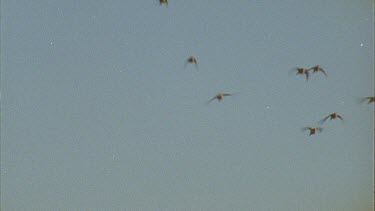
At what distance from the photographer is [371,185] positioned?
140 cm

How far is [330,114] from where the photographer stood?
1337 mm

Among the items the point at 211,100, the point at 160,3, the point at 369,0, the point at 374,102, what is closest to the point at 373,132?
the point at 374,102

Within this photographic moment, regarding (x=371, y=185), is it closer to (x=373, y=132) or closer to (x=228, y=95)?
(x=373, y=132)

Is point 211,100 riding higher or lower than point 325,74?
lower

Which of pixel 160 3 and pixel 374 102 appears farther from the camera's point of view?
pixel 374 102

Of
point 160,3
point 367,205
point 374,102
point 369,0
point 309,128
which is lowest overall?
→ point 367,205

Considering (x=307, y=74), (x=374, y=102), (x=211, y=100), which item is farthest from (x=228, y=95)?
(x=374, y=102)

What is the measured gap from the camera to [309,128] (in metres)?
1.32

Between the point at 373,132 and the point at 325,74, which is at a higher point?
the point at 325,74

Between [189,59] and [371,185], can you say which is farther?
[371,185]

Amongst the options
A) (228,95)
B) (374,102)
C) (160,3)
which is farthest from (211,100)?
(374,102)

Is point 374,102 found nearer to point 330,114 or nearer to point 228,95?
point 330,114

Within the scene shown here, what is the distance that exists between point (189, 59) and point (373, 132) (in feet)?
2.08

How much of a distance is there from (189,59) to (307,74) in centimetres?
36
